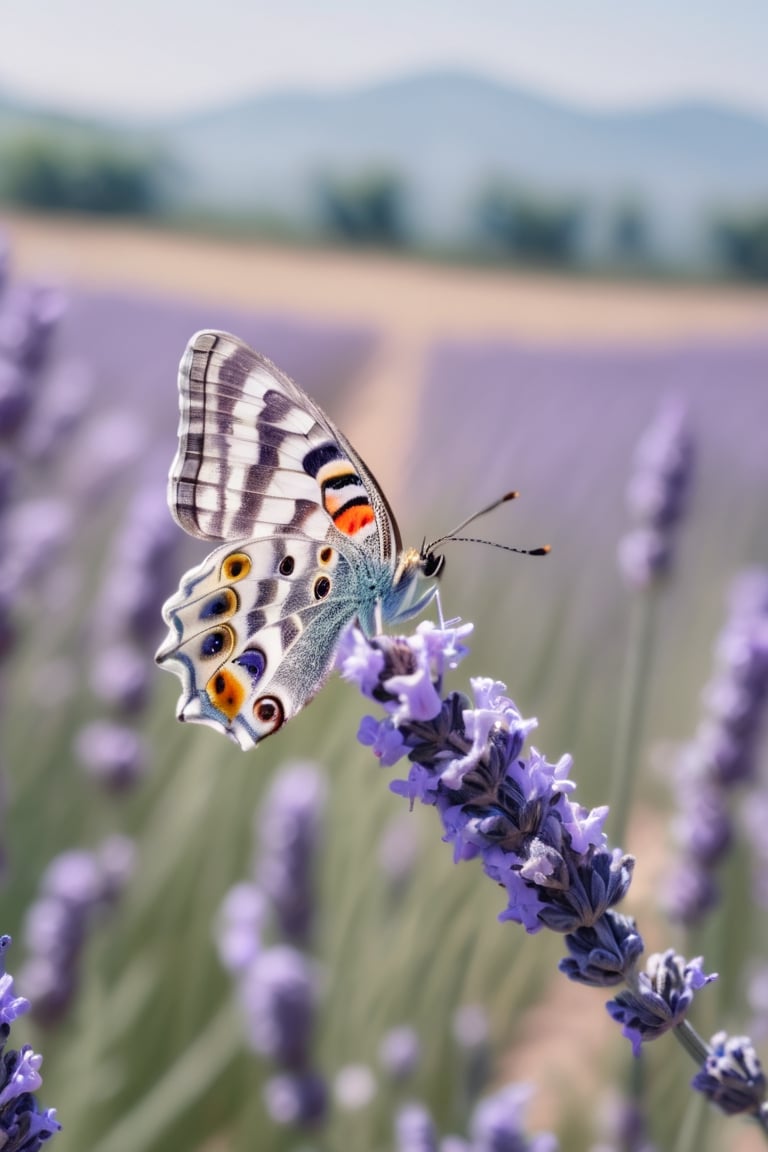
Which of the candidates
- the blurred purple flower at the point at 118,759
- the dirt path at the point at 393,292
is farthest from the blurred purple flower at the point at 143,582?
the dirt path at the point at 393,292

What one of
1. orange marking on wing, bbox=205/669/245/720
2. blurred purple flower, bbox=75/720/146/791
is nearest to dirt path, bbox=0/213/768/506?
blurred purple flower, bbox=75/720/146/791

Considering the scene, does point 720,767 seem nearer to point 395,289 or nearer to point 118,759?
point 118,759

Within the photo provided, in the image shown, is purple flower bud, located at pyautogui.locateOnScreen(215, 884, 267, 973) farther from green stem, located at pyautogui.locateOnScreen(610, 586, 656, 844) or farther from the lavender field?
green stem, located at pyautogui.locateOnScreen(610, 586, 656, 844)

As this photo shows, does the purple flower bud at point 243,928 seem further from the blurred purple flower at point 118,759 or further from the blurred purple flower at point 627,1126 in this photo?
the blurred purple flower at point 627,1126

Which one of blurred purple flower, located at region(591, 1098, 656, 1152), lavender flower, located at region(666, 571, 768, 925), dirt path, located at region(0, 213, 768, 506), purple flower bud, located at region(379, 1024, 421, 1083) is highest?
dirt path, located at region(0, 213, 768, 506)

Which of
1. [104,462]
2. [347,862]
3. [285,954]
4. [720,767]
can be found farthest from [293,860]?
[104,462]

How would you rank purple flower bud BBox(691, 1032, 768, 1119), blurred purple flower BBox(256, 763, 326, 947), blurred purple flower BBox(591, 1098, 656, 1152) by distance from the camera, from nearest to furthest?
1. purple flower bud BBox(691, 1032, 768, 1119)
2. blurred purple flower BBox(591, 1098, 656, 1152)
3. blurred purple flower BBox(256, 763, 326, 947)

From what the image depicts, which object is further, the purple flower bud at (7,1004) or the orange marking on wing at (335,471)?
the orange marking on wing at (335,471)
